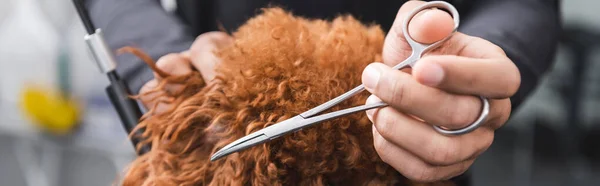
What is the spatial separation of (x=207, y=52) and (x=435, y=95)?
0.89 feet

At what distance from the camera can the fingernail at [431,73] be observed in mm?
495

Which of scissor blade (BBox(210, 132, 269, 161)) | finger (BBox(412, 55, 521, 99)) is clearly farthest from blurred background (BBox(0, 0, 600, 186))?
finger (BBox(412, 55, 521, 99))

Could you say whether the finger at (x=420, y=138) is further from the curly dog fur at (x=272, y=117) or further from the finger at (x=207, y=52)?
the finger at (x=207, y=52)

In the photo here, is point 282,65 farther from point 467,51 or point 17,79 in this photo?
point 17,79

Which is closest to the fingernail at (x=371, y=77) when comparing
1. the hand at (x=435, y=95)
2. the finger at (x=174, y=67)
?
the hand at (x=435, y=95)

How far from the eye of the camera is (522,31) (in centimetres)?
82

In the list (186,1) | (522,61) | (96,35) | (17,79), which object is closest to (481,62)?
(522,61)

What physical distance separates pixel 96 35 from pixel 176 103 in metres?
0.13

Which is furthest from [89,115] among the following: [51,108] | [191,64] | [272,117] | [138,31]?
[272,117]

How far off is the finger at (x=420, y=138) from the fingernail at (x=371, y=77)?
38mm

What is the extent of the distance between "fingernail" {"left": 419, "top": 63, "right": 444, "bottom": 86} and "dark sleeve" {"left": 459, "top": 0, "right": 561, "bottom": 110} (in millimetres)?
281

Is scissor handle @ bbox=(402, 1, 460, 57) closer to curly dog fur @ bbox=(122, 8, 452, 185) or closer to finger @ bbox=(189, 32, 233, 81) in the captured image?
curly dog fur @ bbox=(122, 8, 452, 185)

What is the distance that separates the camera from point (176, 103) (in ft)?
2.25

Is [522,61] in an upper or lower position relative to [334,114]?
lower
